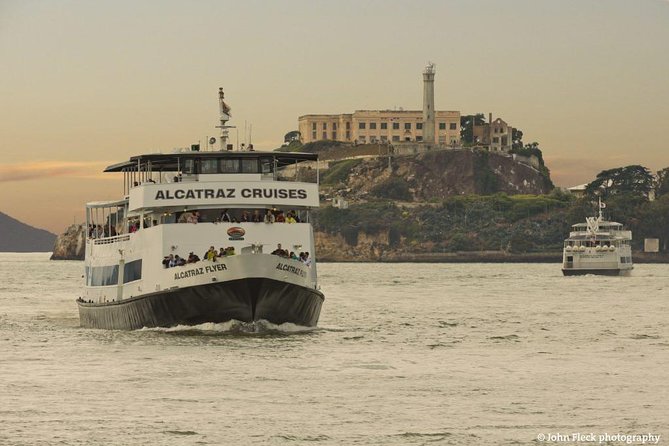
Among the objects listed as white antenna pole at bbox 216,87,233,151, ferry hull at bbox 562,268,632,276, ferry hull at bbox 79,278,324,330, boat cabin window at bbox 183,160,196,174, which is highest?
white antenna pole at bbox 216,87,233,151

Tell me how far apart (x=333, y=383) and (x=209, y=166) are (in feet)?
58.7

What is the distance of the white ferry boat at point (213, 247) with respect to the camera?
50.3 metres

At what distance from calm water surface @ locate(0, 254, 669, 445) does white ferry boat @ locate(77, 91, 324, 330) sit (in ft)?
3.36

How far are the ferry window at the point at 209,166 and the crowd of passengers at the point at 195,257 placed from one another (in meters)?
4.50

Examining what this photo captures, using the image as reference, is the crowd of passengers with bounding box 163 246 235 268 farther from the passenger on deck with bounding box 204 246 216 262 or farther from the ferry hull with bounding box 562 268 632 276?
the ferry hull with bounding box 562 268 632 276

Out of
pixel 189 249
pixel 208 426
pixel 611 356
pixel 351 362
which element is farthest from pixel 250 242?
pixel 208 426

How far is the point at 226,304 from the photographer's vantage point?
167ft

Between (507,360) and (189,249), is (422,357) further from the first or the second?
(189,249)

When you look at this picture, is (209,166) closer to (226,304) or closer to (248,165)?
(248,165)

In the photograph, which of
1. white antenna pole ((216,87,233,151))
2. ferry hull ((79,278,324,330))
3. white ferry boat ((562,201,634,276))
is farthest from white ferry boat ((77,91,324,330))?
white ferry boat ((562,201,634,276))

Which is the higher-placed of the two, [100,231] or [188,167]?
[188,167]

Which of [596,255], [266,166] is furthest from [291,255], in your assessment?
[596,255]

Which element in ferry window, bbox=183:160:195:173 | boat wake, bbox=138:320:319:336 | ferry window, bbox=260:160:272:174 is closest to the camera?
boat wake, bbox=138:320:319:336

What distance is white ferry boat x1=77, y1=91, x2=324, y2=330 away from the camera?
5034 cm
